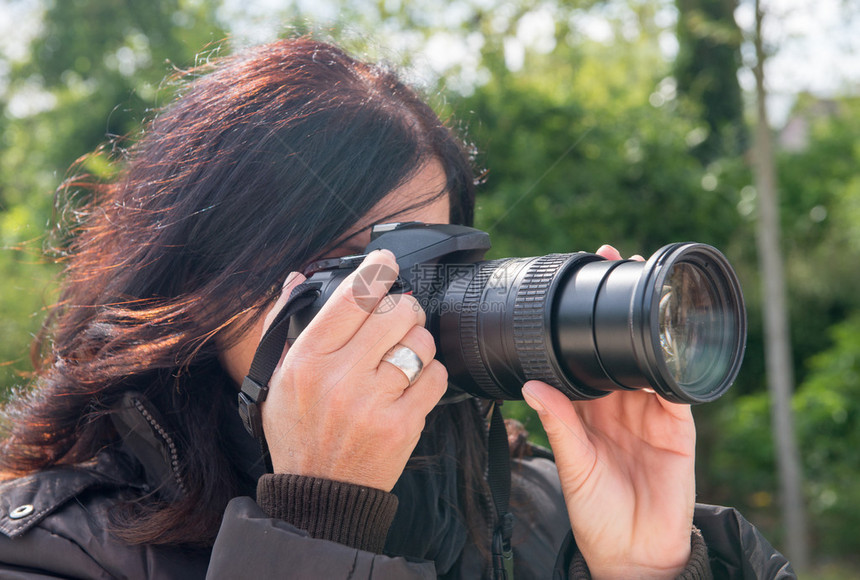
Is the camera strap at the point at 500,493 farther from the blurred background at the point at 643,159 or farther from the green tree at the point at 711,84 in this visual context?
the green tree at the point at 711,84

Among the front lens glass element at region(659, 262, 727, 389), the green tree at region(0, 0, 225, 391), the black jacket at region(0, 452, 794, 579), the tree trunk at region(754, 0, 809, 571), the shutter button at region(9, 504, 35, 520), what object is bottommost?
the tree trunk at region(754, 0, 809, 571)

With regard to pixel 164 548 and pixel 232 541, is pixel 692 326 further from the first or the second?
pixel 164 548

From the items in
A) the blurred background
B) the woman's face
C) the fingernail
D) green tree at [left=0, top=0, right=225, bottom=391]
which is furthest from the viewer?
green tree at [left=0, top=0, right=225, bottom=391]

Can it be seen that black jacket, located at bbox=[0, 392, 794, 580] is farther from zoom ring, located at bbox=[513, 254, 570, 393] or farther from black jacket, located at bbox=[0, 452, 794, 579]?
zoom ring, located at bbox=[513, 254, 570, 393]

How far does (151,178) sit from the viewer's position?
109 centimetres

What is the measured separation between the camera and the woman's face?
3.34ft

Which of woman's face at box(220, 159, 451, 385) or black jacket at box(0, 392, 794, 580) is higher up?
woman's face at box(220, 159, 451, 385)

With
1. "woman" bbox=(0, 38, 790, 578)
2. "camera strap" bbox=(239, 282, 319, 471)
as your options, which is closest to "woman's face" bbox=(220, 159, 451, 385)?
"woman" bbox=(0, 38, 790, 578)

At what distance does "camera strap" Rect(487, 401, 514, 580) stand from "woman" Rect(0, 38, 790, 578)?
79mm

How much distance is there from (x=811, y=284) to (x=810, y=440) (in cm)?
143

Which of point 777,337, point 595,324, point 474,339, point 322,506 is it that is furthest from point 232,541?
point 777,337

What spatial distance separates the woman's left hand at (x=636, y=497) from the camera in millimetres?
1022

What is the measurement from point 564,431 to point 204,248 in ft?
1.81

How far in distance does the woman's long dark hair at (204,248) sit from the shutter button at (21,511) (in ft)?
0.38
